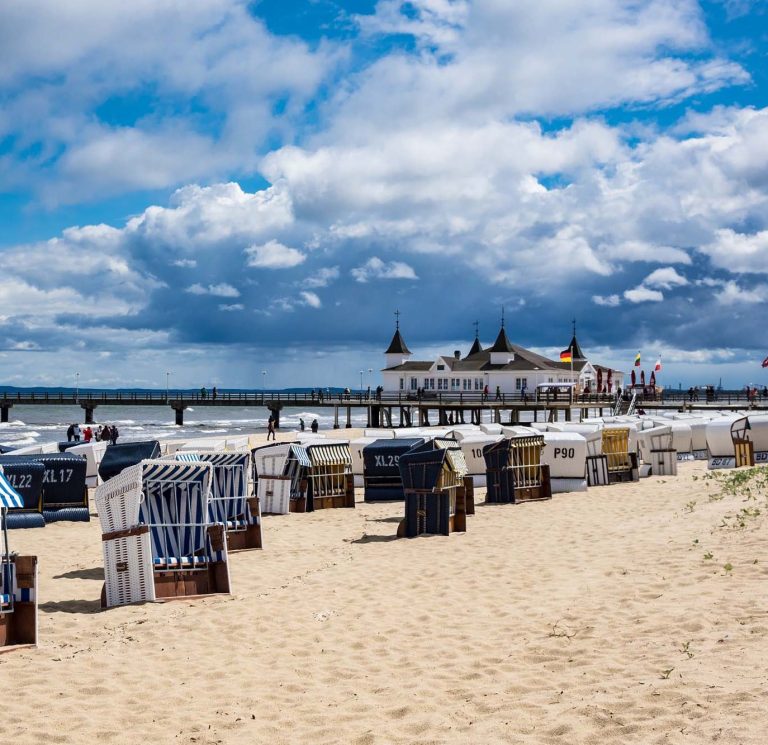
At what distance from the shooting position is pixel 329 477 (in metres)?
18.7

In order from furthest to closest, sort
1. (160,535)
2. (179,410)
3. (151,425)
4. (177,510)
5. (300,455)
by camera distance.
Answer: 1. (151,425)
2. (179,410)
3. (300,455)
4. (177,510)
5. (160,535)

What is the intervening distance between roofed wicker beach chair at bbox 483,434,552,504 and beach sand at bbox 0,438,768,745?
5709mm

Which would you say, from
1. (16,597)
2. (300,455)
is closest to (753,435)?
(300,455)

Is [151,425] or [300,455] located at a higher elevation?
[151,425]

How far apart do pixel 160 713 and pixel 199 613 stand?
3015 millimetres

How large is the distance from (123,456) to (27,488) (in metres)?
2.29

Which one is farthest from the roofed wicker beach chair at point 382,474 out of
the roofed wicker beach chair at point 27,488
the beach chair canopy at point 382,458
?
the roofed wicker beach chair at point 27,488

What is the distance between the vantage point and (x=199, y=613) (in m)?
9.30

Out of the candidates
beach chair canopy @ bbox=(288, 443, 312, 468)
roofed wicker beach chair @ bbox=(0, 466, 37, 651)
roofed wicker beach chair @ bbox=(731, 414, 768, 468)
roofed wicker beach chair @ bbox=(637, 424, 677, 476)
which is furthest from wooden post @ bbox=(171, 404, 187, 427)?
roofed wicker beach chair @ bbox=(0, 466, 37, 651)

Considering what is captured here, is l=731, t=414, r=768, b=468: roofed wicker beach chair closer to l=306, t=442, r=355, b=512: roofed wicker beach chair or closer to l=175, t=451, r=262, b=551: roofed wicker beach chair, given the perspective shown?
l=306, t=442, r=355, b=512: roofed wicker beach chair

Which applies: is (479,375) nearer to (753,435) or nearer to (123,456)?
(753,435)

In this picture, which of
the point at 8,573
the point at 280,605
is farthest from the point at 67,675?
the point at 280,605

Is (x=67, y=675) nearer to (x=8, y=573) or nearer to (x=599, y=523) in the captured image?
(x=8, y=573)

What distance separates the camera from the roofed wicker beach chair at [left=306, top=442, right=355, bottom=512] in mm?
18422
